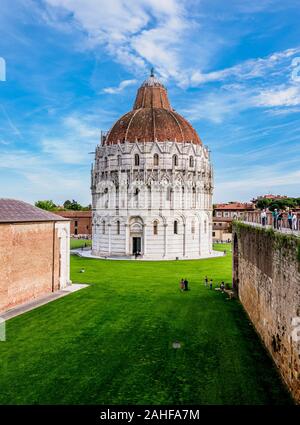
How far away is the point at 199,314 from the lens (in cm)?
2103

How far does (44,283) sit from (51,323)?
6.84m

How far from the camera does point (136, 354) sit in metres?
15.2

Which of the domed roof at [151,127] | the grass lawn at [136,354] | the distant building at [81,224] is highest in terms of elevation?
the domed roof at [151,127]

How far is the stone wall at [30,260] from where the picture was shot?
70.3ft

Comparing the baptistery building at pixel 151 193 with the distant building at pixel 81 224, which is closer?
the baptistery building at pixel 151 193

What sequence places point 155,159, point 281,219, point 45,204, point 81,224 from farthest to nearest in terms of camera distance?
point 45,204, point 81,224, point 155,159, point 281,219

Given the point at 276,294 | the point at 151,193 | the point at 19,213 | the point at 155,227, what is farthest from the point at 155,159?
the point at 276,294

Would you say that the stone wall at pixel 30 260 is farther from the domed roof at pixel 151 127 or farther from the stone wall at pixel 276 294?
the domed roof at pixel 151 127

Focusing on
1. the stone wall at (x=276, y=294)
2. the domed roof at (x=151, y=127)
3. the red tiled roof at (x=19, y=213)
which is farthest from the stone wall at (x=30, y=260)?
the domed roof at (x=151, y=127)

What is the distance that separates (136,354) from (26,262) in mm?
11402

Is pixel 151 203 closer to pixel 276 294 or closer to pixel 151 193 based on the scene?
pixel 151 193

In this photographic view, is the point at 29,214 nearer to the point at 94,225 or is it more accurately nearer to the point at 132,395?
the point at 132,395

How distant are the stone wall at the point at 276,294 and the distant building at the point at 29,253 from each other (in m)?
13.5
